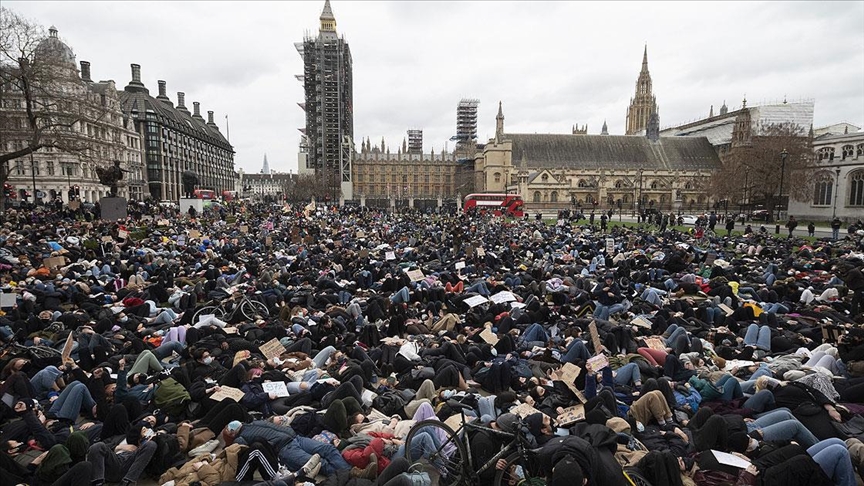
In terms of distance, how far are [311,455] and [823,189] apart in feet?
193

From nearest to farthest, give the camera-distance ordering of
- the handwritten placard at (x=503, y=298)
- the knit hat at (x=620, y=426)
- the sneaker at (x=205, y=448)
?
the sneaker at (x=205, y=448) → the knit hat at (x=620, y=426) → the handwritten placard at (x=503, y=298)

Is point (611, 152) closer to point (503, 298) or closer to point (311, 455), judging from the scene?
point (503, 298)

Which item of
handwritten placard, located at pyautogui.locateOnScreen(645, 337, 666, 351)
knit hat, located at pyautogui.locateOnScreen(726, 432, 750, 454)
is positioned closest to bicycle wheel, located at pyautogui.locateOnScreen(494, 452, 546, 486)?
knit hat, located at pyautogui.locateOnScreen(726, 432, 750, 454)

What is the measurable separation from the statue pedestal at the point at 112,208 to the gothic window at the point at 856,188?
60498mm

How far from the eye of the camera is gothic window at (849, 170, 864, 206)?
141ft

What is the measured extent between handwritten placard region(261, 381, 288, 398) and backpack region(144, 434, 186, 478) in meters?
1.61

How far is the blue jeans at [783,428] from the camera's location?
5.41 m

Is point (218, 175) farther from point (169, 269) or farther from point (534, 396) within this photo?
point (534, 396)

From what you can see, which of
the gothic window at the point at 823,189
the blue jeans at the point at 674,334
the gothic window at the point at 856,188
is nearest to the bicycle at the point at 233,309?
the blue jeans at the point at 674,334

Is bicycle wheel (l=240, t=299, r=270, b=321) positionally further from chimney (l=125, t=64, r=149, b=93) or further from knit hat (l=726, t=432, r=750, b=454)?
chimney (l=125, t=64, r=149, b=93)

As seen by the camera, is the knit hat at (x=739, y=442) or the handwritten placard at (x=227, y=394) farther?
the handwritten placard at (x=227, y=394)

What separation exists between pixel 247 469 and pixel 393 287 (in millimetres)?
8974

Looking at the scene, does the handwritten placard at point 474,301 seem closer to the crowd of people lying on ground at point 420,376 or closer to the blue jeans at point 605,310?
the crowd of people lying on ground at point 420,376

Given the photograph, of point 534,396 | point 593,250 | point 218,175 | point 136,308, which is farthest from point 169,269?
point 218,175
